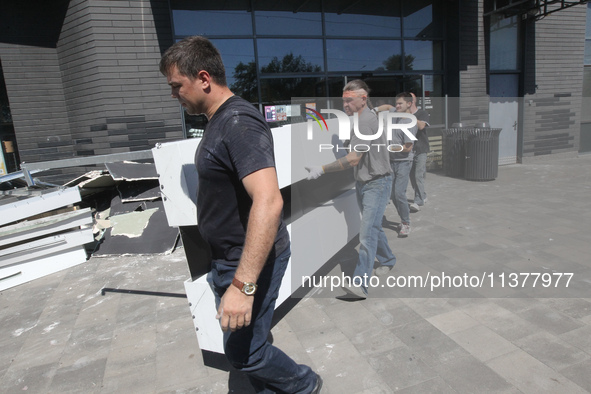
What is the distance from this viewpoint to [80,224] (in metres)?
4.66

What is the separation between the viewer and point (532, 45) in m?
9.89

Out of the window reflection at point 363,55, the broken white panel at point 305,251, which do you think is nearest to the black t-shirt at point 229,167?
the broken white panel at point 305,251

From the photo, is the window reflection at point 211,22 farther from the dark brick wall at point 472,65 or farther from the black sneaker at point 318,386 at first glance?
the black sneaker at point 318,386

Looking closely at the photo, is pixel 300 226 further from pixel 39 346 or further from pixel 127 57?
pixel 127 57

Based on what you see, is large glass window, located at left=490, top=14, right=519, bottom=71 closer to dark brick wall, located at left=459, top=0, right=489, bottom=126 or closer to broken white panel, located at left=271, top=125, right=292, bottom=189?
dark brick wall, located at left=459, top=0, right=489, bottom=126

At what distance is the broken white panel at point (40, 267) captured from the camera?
4227 millimetres

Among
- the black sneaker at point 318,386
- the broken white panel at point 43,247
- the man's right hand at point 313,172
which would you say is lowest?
the black sneaker at point 318,386

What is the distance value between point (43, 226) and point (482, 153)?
7.74 metres

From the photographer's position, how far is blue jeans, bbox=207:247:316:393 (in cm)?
183

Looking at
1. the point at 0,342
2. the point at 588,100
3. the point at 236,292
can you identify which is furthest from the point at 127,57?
the point at 588,100

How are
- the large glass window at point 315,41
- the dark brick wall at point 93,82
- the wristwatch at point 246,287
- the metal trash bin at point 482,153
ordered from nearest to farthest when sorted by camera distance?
the wristwatch at point 246,287, the dark brick wall at point 93,82, the large glass window at point 315,41, the metal trash bin at point 482,153

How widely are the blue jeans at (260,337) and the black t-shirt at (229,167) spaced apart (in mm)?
75

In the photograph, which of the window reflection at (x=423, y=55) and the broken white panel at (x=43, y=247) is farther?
the window reflection at (x=423, y=55)

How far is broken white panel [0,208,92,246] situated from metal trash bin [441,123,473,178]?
7.21 metres
